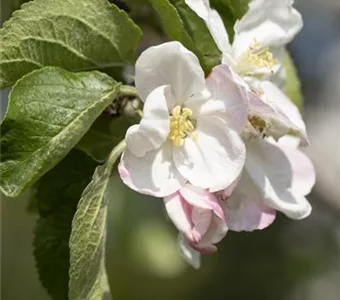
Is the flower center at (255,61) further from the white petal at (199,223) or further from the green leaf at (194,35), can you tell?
the white petal at (199,223)

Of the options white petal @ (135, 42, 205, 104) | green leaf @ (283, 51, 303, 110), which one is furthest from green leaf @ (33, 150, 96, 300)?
green leaf @ (283, 51, 303, 110)

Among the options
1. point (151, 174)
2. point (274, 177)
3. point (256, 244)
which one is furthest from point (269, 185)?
point (256, 244)

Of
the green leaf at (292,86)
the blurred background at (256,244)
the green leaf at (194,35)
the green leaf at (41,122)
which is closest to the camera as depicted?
the green leaf at (41,122)

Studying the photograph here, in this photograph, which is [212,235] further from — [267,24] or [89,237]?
[267,24]

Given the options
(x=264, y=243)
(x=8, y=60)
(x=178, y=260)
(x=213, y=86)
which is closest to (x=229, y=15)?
(x=213, y=86)

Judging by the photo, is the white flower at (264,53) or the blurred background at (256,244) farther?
the blurred background at (256,244)

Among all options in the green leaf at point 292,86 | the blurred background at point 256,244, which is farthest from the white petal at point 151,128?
the blurred background at point 256,244

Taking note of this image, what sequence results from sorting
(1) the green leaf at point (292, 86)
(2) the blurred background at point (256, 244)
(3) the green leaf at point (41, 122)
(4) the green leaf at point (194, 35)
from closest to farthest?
(3) the green leaf at point (41, 122) < (4) the green leaf at point (194, 35) < (1) the green leaf at point (292, 86) < (2) the blurred background at point (256, 244)
